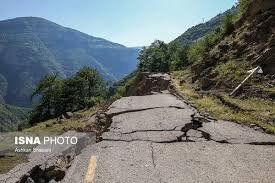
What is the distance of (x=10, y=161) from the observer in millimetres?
10383

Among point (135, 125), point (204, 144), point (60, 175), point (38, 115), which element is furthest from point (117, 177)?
point (38, 115)

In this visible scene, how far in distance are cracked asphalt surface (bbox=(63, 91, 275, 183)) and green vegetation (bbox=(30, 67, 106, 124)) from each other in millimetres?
56774

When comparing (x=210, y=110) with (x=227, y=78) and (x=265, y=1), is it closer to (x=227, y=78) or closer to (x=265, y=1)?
(x=227, y=78)

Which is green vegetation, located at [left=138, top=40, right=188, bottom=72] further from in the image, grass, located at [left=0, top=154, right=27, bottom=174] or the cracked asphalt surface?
the cracked asphalt surface

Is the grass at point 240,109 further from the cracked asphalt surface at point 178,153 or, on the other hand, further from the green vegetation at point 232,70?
the green vegetation at point 232,70

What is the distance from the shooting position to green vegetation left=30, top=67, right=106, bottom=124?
68.2 meters

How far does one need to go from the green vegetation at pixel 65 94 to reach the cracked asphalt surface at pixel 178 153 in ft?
186

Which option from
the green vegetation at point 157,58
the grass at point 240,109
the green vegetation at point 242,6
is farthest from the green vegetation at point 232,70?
the green vegetation at point 157,58

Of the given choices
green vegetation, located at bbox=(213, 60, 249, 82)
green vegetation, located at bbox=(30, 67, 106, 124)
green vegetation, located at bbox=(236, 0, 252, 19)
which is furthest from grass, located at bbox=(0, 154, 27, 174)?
green vegetation, located at bbox=(30, 67, 106, 124)

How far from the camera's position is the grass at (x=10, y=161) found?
9778 millimetres

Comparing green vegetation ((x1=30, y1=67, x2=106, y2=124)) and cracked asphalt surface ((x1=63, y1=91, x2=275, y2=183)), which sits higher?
cracked asphalt surface ((x1=63, y1=91, x2=275, y2=183))

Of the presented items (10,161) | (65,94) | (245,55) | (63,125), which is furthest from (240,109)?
(65,94)

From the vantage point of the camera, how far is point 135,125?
995cm

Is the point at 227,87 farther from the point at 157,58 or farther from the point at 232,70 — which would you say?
the point at 157,58
